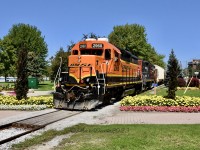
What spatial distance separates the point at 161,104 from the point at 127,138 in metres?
9.44

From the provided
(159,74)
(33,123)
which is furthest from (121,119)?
(159,74)

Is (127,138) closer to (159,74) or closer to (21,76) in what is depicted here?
(21,76)

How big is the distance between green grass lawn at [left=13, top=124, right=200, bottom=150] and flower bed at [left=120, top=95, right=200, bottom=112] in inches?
225

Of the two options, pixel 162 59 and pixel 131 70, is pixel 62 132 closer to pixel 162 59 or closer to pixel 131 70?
pixel 131 70

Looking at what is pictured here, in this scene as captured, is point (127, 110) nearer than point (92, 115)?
No

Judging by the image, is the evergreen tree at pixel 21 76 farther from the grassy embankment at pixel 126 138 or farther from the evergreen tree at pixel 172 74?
the grassy embankment at pixel 126 138

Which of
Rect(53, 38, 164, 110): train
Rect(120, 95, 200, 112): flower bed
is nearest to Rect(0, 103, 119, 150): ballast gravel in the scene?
Rect(53, 38, 164, 110): train

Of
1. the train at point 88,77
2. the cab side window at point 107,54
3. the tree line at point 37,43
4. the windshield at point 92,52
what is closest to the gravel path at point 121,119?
the train at point 88,77

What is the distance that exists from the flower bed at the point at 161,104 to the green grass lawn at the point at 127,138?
5.71 m

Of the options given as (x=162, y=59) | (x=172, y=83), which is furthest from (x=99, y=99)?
(x=162, y=59)

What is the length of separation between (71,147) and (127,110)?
973 cm

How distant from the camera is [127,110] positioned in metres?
19.0

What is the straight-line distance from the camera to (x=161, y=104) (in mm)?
19375

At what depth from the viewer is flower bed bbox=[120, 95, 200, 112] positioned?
60.2ft
